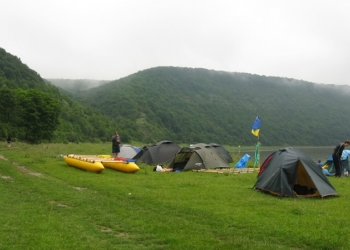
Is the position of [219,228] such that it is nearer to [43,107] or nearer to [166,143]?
[166,143]

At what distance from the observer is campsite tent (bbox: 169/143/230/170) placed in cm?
2008

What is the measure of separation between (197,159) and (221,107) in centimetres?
9532

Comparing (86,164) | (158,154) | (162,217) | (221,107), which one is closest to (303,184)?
(162,217)

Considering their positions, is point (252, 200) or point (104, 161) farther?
point (104, 161)

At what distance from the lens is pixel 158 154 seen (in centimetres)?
2319

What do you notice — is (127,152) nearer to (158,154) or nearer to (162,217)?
(158,154)

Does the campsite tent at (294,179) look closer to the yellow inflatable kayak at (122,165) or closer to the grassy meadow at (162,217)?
the grassy meadow at (162,217)

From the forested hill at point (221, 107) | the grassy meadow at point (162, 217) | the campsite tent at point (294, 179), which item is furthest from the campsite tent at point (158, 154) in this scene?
the forested hill at point (221, 107)

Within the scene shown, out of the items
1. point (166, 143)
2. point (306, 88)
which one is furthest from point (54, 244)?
point (306, 88)

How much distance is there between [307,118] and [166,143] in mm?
99915

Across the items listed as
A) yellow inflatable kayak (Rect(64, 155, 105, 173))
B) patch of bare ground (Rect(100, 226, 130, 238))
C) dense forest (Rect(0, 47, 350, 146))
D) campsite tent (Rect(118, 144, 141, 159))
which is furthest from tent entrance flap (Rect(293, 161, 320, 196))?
dense forest (Rect(0, 47, 350, 146))

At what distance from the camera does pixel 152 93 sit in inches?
4277

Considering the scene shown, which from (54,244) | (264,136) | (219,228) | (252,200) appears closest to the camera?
(54,244)

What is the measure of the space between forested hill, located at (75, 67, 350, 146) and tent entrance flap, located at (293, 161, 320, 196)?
67844mm
